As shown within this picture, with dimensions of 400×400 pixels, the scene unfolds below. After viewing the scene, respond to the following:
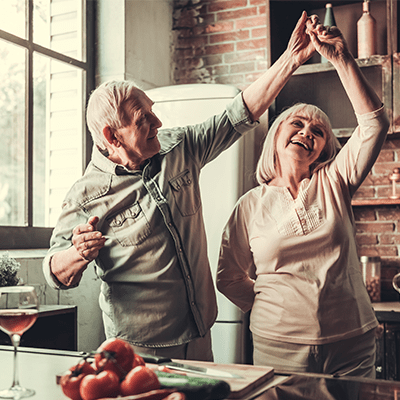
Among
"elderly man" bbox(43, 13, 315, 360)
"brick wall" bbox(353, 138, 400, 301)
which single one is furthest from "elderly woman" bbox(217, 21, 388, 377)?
"brick wall" bbox(353, 138, 400, 301)

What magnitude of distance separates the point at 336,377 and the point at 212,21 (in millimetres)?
2863

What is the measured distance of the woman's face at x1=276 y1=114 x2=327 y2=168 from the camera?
67.8 inches

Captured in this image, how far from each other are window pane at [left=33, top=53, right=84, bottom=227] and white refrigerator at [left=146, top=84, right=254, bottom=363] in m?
0.61

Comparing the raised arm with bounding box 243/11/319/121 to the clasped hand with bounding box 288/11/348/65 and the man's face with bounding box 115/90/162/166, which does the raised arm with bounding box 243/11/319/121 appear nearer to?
the clasped hand with bounding box 288/11/348/65

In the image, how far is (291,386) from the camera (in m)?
0.90

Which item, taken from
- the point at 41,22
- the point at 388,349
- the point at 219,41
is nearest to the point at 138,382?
the point at 388,349

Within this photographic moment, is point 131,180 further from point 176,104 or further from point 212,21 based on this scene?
point 212,21

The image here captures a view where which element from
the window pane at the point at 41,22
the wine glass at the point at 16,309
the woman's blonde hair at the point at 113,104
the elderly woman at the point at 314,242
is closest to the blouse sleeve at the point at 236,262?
the elderly woman at the point at 314,242

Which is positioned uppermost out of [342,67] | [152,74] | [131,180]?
[152,74]

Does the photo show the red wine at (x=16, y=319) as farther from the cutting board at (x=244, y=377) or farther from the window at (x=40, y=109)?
the window at (x=40, y=109)

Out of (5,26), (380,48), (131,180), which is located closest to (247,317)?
(131,180)

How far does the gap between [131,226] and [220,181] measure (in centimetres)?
113

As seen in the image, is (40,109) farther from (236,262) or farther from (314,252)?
(314,252)

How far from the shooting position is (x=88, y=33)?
10.2ft
